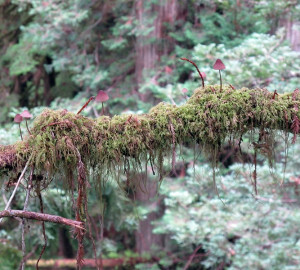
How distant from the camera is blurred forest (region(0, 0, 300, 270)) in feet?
18.8

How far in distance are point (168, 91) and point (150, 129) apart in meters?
4.02

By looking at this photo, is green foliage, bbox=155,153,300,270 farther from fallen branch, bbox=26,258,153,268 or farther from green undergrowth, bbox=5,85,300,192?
green undergrowth, bbox=5,85,300,192

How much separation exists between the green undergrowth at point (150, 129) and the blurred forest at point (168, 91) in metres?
2.55

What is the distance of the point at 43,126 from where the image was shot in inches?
81.2

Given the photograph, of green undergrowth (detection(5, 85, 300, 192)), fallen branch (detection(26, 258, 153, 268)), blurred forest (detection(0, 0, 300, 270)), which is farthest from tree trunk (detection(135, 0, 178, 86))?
green undergrowth (detection(5, 85, 300, 192))

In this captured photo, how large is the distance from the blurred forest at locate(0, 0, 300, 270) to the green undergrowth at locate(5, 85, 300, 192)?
2.55 meters

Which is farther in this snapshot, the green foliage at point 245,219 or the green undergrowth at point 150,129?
the green foliage at point 245,219

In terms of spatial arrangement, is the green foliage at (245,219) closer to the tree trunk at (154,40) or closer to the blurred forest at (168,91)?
the blurred forest at (168,91)

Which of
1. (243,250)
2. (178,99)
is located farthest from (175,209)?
(178,99)

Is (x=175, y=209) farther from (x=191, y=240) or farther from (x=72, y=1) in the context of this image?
(x=72, y=1)

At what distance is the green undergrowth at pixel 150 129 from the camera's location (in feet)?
6.76

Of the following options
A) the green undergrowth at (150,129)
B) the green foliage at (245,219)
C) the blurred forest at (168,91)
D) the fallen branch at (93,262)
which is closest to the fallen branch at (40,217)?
the green undergrowth at (150,129)

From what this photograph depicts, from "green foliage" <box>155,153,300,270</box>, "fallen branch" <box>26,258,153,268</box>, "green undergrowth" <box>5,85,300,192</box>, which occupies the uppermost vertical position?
"green undergrowth" <box>5,85,300,192</box>

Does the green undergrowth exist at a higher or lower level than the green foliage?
higher
